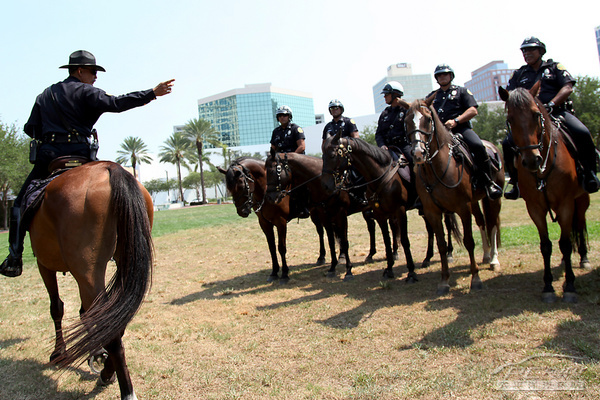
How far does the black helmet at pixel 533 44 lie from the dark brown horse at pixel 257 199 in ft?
16.5

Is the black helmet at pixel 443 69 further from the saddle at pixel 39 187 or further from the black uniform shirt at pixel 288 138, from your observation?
the saddle at pixel 39 187

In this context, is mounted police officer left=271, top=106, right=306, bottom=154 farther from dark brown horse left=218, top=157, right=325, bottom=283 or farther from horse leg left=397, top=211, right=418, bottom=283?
horse leg left=397, top=211, right=418, bottom=283

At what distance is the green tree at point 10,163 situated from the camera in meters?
35.4

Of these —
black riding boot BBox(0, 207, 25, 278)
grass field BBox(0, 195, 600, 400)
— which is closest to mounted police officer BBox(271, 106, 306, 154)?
grass field BBox(0, 195, 600, 400)

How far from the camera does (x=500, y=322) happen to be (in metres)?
4.91

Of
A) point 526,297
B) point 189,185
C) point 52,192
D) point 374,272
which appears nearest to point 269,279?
point 374,272

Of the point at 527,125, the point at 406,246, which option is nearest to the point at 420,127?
the point at 527,125

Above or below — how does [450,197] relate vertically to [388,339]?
above

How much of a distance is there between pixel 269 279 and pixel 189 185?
259 feet

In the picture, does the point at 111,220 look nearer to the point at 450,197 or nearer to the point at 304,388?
the point at 304,388

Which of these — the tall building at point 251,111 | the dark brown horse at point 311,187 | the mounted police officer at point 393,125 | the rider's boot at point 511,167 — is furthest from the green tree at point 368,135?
the tall building at point 251,111

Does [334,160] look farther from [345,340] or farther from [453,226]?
[345,340]

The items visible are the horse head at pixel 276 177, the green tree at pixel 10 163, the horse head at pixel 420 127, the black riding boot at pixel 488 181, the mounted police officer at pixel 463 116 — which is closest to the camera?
the horse head at pixel 420 127

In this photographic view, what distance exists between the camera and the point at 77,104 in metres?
4.45
